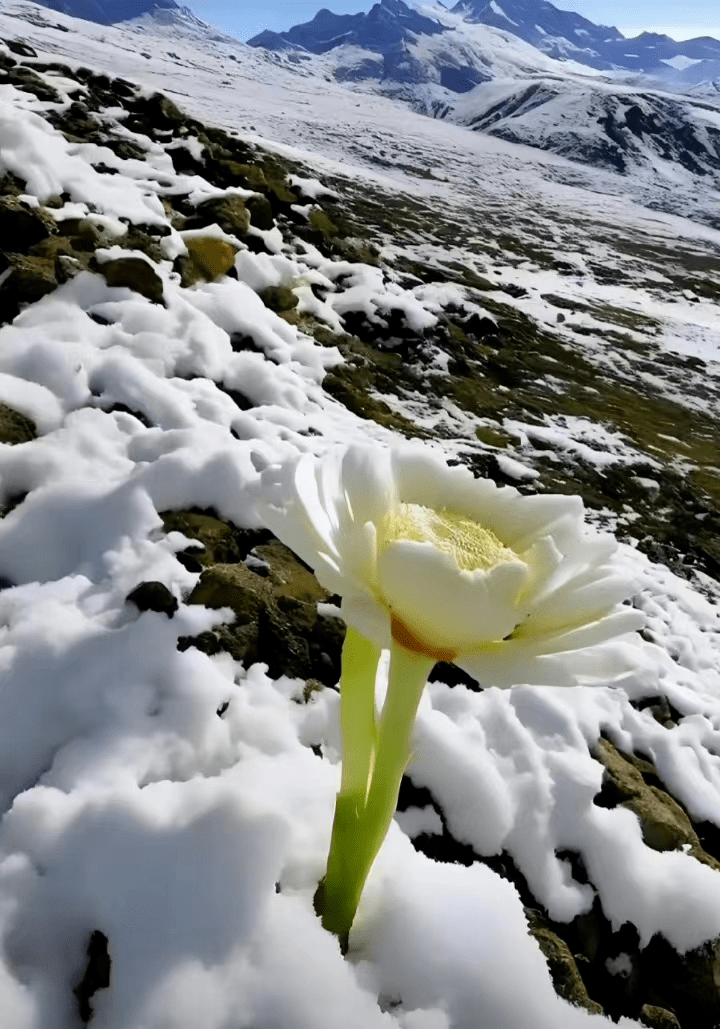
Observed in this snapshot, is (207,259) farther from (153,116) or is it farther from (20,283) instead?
(153,116)

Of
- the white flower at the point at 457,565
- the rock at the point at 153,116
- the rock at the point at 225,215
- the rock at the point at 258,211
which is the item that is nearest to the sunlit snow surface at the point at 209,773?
the white flower at the point at 457,565

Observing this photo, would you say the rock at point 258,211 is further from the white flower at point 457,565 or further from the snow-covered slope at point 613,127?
the snow-covered slope at point 613,127

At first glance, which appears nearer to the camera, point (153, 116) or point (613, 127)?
point (153, 116)

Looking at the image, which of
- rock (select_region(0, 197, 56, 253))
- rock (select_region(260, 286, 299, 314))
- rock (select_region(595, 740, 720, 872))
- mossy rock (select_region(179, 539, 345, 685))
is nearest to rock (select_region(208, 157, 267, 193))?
rock (select_region(260, 286, 299, 314))

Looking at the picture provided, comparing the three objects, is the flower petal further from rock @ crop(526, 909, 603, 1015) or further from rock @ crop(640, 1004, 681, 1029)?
rock @ crop(640, 1004, 681, 1029)

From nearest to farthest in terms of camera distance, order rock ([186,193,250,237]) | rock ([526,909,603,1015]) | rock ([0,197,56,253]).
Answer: rock ([526,909,603,1015]) → rock ([0,197,56,253]) → rock ([186,193,250,237])

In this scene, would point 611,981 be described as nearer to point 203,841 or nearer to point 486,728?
point 486,728

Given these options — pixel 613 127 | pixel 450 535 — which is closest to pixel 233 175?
pixel 450 535
